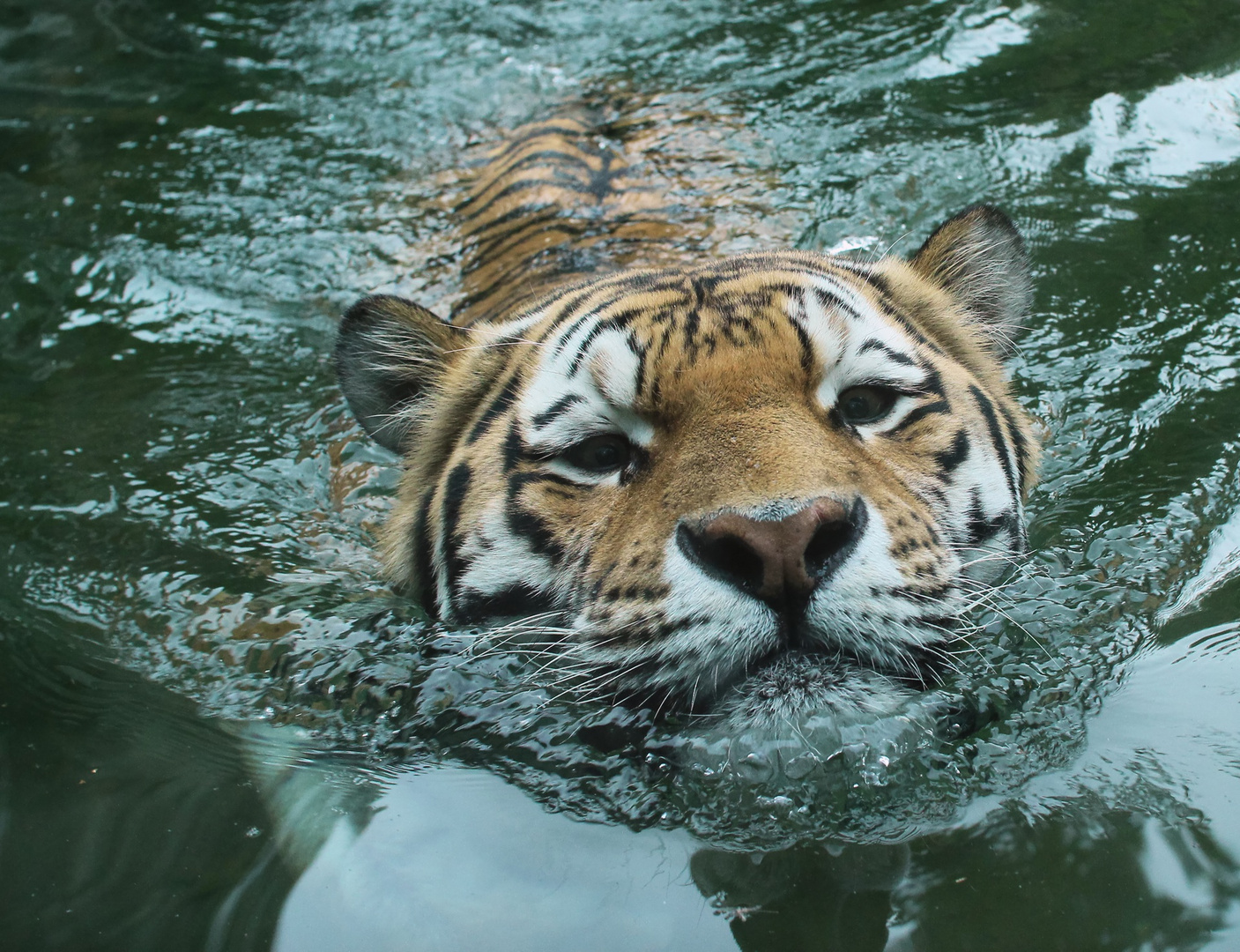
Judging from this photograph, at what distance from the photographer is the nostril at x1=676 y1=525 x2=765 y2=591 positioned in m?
1.87

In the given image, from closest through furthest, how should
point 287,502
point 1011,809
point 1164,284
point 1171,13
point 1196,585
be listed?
point 1011,809, point 1196,585, point 287,502, point 1164,284, point 1171,13

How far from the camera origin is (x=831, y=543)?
191 centimetres

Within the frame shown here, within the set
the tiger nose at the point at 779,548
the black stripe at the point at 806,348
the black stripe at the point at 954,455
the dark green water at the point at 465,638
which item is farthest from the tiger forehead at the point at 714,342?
the dark green water at the point at 465,638

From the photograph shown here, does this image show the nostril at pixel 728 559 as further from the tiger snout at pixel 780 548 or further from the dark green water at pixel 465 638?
the dark green water at pixel 465 638

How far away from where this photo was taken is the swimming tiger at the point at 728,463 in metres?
1.93

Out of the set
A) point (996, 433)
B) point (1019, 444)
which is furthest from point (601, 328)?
point (1019, 444)

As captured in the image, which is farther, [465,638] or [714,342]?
[465,638]

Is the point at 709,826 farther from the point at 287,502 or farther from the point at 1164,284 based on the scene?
the point at 1164,284

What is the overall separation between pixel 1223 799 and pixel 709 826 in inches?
34.9

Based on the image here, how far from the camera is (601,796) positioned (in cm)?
223

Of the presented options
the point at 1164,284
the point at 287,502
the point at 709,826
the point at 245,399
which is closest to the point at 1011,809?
the point at 709,826

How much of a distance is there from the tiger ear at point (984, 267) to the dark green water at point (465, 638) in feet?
1.84

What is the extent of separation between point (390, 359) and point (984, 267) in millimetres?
1594

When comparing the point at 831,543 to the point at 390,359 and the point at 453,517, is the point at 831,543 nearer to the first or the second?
the point at 453,517
